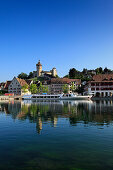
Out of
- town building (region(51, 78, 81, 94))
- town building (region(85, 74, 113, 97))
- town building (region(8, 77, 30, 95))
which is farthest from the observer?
town building (region(51, 78, 81, 94))

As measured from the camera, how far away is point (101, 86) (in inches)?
4520

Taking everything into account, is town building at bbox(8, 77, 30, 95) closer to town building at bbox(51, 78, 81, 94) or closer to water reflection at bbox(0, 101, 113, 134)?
town building at bbox(51, 78, 81, 94)

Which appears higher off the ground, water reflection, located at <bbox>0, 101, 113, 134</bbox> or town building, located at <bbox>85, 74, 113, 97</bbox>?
town building, located at <bbox>85, 74, 113, 97</bbox>

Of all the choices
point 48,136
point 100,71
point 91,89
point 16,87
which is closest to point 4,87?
point 16,87

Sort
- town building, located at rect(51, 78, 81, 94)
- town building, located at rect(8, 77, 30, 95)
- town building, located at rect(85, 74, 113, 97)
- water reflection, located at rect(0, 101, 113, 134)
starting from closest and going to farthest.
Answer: water reflection, located at rect(0, 101, 113, 134)
town building, located at rect(85, 74, 113, 97)
town building, located at rect(8, 77, 30, 95)
town building, located at rect(51, 78, 81, 94)

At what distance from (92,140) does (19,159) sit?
6.99 m

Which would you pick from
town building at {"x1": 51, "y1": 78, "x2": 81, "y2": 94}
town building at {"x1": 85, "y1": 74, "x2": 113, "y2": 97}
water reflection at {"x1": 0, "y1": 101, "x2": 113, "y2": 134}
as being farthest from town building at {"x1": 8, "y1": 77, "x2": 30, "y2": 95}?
water reflection at {"x1": 0, "y1": 101, "x2": 113, "y2": 134}

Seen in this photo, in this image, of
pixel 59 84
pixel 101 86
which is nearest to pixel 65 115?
pixel 101 86

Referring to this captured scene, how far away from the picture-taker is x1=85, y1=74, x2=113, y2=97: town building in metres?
114

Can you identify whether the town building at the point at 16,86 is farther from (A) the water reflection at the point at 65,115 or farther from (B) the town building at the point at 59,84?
(A) the water reflection at the point at 65,115

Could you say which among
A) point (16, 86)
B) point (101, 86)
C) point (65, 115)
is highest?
point (16, 86)

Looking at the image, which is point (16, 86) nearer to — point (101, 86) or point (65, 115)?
point (101, 86)

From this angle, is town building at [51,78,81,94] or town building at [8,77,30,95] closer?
town building at [8,77,30,95]

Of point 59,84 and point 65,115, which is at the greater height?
point 59,84
